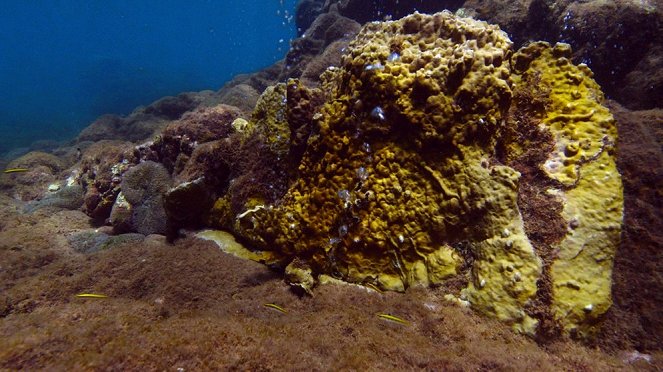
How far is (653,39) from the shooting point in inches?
257

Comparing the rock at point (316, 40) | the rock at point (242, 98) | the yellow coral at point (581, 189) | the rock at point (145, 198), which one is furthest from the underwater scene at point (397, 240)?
the rock at point (316, 40)

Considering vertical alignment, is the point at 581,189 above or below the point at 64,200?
above

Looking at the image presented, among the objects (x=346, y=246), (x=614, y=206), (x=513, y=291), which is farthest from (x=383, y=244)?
(x=614, y=206)

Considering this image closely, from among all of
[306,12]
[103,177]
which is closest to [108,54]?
[306,12]

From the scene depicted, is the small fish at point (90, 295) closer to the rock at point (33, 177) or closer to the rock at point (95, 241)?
the rock at point (95, 241)

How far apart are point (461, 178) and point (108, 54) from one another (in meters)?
133

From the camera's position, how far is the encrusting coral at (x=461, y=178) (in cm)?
321

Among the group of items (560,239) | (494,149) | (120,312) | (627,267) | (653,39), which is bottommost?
(120,312)

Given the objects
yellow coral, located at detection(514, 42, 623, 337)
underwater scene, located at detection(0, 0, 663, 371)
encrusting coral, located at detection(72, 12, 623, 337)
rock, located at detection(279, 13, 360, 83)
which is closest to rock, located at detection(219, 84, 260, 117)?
rock, located at detection(279, 13, 360, 83)

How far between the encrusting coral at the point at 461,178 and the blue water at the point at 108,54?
20.4 meters

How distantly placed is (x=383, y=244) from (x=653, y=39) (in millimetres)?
7176

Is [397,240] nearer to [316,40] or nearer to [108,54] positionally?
[316,40]

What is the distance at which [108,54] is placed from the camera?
10756 cm

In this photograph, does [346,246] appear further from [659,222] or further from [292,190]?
[659,222]
